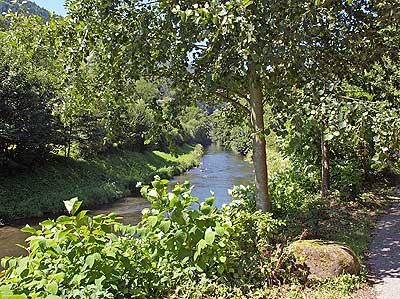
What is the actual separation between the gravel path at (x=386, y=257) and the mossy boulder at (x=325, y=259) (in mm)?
388

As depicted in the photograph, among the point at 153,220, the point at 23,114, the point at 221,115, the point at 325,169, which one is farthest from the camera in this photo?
the point at 23,114

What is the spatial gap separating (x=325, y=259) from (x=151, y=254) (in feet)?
7.71

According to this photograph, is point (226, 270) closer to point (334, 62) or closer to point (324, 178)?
point (334, 62)

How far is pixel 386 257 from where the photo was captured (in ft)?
19.2

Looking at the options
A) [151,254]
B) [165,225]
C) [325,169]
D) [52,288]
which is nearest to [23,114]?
[325,169]

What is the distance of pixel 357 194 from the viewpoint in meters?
10.0

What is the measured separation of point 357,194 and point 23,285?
907 centimetres

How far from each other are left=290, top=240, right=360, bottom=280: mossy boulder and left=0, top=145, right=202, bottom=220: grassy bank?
15.1m

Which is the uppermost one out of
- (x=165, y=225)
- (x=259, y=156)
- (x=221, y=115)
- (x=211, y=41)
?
(x=211, y=41)

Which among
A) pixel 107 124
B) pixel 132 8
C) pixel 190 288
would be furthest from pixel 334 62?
pixel 190 288

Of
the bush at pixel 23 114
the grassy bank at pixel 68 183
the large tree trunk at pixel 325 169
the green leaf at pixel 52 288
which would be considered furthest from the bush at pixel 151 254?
the bush at pixel 23 114

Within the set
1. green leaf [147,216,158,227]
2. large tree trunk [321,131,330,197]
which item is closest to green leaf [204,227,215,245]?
green leaf [147,216,158,227]

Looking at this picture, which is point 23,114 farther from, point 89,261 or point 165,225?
point 89,261

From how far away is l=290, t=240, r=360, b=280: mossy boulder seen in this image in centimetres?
477
